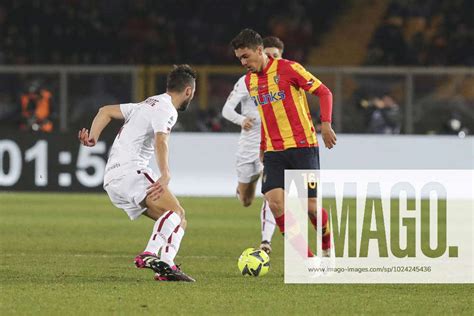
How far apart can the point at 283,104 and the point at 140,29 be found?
1741cm

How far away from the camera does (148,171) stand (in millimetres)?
9211

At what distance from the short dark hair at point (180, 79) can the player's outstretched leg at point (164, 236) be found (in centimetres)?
81

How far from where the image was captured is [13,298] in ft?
26.3

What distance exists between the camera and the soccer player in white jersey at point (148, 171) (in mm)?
8953

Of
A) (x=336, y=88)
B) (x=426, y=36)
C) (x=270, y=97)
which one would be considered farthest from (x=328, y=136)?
(x=426, y=36)

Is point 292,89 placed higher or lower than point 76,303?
higher

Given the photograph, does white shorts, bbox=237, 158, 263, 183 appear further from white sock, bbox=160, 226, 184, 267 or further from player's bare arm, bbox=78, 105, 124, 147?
white sock, bbox=160, 226, 184, 267

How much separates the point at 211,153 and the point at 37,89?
3.74 m

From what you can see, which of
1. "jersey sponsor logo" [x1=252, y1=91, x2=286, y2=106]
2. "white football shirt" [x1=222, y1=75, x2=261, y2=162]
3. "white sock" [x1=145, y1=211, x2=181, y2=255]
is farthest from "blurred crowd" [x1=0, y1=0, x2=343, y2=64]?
"white sock" [x1=145, y1=211, x2=181, y2=255]

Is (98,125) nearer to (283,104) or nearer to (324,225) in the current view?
(283,104)

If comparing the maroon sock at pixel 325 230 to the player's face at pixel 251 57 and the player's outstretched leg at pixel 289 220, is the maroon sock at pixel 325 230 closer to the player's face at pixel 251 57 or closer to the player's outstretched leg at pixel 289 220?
the player's outstretched leg at pixel 289 220

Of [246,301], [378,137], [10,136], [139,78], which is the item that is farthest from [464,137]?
[246,301]

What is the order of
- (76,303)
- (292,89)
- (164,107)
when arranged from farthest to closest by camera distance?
(292,89) < (164,107) < (76,303)

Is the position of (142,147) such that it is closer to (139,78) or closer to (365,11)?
(139,78)
